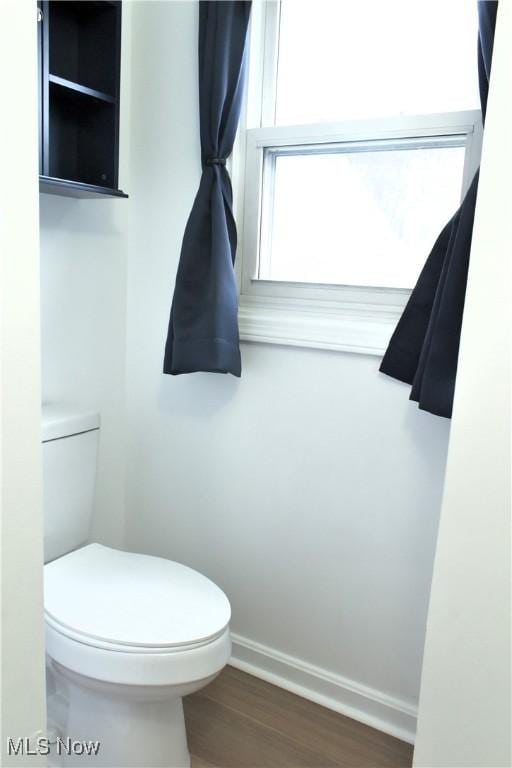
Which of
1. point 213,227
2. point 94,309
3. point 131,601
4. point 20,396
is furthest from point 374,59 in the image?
point 131,601

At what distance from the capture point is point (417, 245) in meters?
1.65

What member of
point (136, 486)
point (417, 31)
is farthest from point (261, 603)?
point (417, 31)

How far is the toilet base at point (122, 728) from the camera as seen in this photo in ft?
4.58

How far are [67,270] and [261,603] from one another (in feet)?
3.84

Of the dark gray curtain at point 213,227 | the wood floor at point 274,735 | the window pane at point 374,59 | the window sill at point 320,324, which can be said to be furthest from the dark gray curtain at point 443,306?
the wood floor at point 274,735

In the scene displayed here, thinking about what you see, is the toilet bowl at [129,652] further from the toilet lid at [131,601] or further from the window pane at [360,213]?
the window pane at [360,213]

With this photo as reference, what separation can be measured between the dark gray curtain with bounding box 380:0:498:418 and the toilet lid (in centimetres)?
69

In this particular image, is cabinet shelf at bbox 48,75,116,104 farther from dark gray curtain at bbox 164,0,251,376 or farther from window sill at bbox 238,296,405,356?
window sill at bbox 238,296,405,356

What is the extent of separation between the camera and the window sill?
5.37ft

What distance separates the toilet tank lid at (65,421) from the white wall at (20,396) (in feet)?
2.33

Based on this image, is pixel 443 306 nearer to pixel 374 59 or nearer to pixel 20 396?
pixel 374 59

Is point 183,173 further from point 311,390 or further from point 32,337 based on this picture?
point 32,337

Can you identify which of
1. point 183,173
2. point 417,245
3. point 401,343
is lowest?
point 401,343

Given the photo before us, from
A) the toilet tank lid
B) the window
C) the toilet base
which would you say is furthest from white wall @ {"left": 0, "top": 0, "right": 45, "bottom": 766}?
the window
